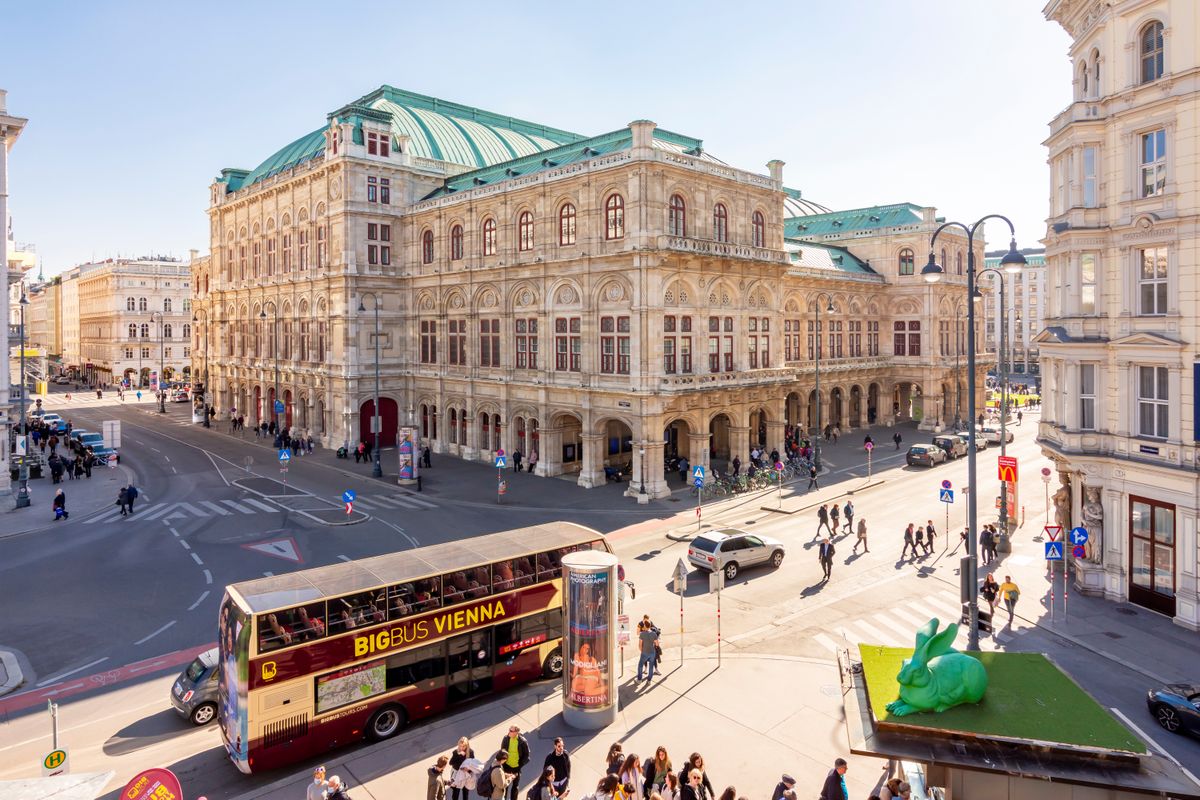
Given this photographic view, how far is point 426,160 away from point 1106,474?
50.7 m

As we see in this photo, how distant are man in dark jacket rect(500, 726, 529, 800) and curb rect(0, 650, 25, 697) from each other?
13937 millimetres

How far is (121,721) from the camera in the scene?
55.1 ft

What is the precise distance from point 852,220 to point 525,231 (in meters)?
40.9

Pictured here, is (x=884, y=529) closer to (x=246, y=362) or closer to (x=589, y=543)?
(x=589, y=543)

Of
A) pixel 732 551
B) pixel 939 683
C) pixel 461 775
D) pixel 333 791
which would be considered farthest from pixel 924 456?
pixel 333 791

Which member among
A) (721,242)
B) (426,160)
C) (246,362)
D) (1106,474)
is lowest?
(1106,474)

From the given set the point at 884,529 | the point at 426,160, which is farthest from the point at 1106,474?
the point at 426,160

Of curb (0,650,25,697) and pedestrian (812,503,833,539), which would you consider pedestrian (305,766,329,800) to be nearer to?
curb (0,650,25,697)

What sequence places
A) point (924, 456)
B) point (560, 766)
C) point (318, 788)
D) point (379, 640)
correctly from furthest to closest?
point (924, 456) < point (379, 640) < point (560, 766) < point (318, 788)

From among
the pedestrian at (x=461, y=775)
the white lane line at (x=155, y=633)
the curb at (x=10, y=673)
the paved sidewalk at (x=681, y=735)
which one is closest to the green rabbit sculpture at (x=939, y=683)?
the paved sidewalk at (x=681, y=735)

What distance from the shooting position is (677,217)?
41344 mm

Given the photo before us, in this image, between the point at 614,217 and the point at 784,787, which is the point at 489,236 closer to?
the point at 614,217

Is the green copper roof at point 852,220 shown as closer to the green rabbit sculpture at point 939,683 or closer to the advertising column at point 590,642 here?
the advertising column at point 590,642

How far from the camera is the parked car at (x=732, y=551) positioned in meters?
26.1
